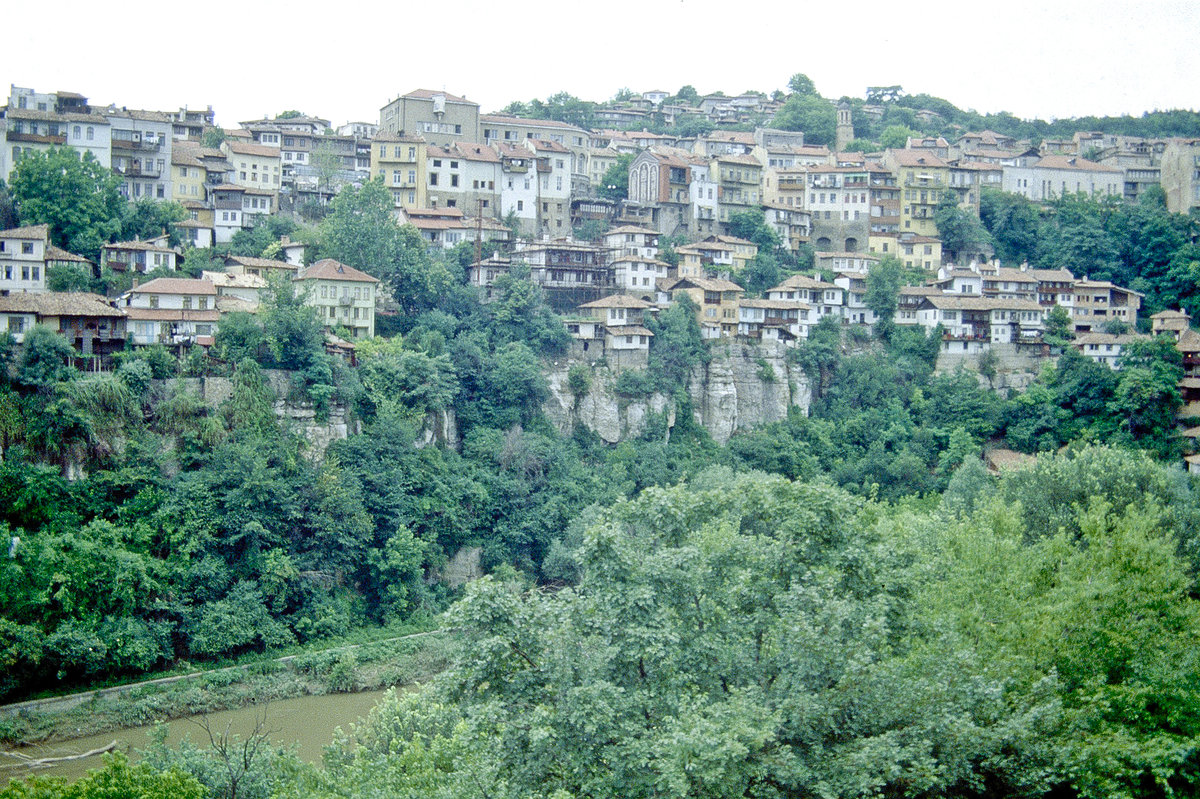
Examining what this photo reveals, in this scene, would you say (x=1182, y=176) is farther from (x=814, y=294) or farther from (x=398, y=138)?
(x=398, y=138)

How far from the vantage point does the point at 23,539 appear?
2786 cm

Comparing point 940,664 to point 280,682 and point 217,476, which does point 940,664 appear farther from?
point 217,476

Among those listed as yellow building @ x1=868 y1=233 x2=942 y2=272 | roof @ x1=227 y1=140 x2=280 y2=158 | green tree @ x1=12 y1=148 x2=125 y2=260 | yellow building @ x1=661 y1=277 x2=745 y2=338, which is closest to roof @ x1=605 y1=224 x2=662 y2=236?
yellow building @ x1=661 y1=277 x2=745 y2=338

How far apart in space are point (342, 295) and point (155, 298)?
20.4 feet

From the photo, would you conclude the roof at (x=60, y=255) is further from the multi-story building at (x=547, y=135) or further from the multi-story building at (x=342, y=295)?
the multi-story building at (x=547, y=135)

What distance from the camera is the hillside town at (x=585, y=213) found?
3878 cm

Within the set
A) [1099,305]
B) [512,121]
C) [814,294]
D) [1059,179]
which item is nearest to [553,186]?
[512,121]

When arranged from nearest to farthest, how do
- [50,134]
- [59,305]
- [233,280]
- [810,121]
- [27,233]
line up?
[59,305]
[27,233]
[233,280]
[50,134]
[810,121]

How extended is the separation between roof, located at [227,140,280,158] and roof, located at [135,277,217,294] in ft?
47.6

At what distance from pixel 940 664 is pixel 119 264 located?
3224 cm

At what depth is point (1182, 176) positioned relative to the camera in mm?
60188

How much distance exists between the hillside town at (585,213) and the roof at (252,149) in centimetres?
14

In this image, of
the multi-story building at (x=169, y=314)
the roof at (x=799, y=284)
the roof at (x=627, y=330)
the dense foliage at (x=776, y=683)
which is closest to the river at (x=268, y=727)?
the dense foliage at (x=776, y=683)

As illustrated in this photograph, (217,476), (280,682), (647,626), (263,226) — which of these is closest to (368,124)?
(263,226)
